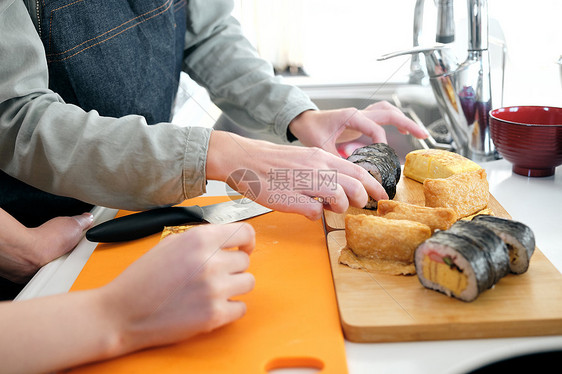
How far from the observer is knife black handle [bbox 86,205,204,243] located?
2.87ft

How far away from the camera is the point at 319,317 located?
2.26 feet

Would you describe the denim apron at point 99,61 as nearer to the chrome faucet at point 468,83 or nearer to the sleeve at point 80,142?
the sleeve at point 80,142

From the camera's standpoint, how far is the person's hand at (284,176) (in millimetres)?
866

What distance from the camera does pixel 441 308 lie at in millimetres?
672

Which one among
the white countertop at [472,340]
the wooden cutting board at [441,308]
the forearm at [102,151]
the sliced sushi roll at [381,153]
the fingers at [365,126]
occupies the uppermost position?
the forearm at [102,151]

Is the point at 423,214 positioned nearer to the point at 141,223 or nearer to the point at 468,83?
the point at 141,223

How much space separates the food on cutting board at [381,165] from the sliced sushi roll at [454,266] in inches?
11.9

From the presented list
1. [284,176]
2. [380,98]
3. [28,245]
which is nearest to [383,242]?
[284,176]

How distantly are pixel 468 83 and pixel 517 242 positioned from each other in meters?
0.69

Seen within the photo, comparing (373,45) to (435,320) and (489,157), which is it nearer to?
(489,157)

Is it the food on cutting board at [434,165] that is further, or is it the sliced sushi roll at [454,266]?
the food on cutting board at [434,165]

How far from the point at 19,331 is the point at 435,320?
49 cm

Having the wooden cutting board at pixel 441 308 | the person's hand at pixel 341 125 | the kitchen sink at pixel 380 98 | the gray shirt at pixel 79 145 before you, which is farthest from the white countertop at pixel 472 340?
the kitchen sink at pixel 380 98

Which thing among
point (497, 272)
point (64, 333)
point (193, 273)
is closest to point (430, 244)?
point (497, 272)
